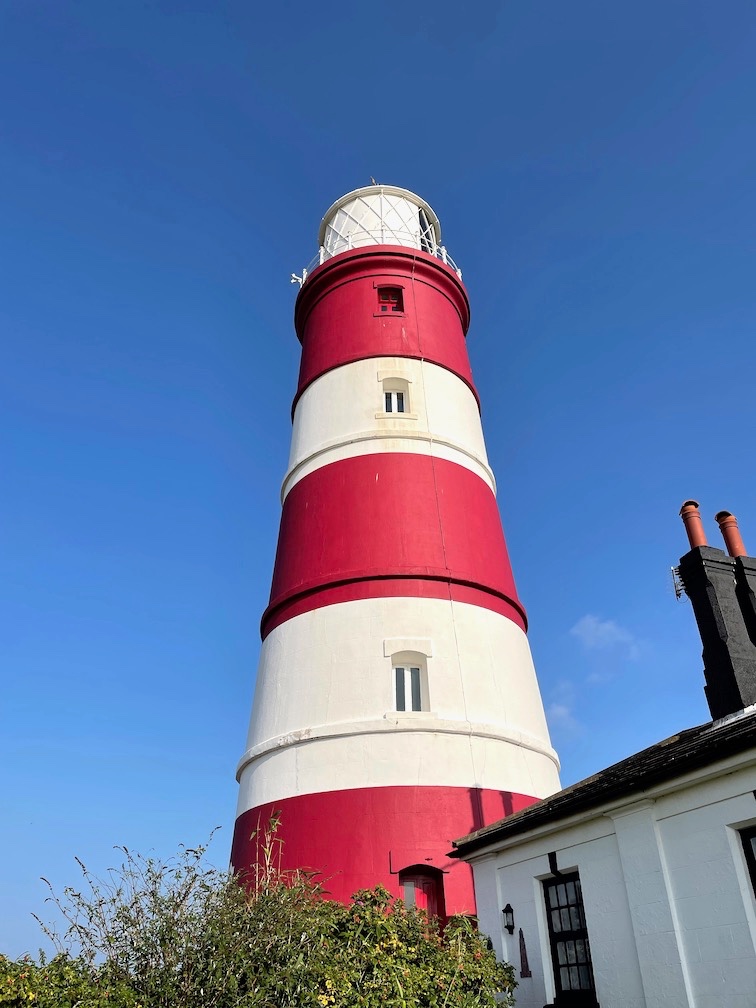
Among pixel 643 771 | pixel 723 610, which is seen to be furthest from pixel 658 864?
pixel 723 610

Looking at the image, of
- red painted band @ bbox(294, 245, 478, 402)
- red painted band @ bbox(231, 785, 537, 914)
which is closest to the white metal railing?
red painted band @ bbox(294, 245, 478, 402)

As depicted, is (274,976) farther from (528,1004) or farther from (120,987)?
(528,1004)

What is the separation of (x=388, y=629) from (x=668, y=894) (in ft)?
21.5

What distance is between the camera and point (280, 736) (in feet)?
41.0

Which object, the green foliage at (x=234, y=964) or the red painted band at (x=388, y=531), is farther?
the red painted band at (x=388, y=531)

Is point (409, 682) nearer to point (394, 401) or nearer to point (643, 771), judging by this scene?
point (643, 771)

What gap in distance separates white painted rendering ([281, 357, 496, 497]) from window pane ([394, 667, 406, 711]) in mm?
4352

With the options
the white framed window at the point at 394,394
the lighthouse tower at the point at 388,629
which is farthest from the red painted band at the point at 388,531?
the white framed window at the point at 394,394

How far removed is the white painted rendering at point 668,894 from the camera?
647 cm

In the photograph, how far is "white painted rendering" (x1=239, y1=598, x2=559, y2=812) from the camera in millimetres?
11828

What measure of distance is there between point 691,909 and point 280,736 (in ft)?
23.2

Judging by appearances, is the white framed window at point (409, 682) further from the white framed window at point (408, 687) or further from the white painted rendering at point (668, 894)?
the white painted rendering at point (668, 894)

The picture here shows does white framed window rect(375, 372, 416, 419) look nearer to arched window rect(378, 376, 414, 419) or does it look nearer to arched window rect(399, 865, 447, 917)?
arched window rect(378, 376, 414, 419)

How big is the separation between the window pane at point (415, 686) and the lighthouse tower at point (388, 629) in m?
0.03
